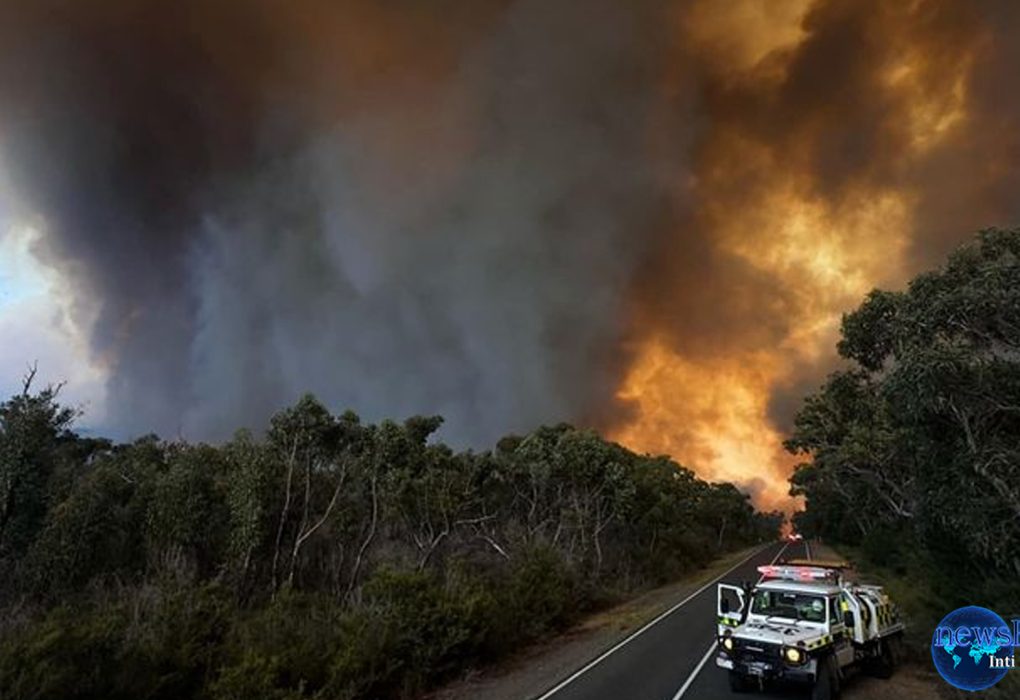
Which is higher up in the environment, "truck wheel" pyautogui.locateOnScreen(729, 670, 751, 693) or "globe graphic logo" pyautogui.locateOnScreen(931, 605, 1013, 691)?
"globe graphic logo" pyautogui.locateOnScreen(931, 605, 1013, 691)

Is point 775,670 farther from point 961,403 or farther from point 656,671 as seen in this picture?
point 961,403

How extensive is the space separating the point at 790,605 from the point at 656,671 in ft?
13.2

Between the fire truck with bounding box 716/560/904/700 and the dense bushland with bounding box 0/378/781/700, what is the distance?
24.2 feet

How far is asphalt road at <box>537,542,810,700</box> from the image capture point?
45.8ft

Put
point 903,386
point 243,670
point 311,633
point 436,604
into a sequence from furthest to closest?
point 436,604
point 903,386
point 311,633
point 243,670

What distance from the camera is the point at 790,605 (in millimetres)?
14023

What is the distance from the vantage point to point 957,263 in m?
17.2

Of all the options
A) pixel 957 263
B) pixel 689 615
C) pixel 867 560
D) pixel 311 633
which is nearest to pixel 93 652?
pixel 311 633

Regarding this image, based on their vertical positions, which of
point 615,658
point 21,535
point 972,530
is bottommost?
point 615,658

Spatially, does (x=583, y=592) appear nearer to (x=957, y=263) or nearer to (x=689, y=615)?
(x=689, y=615)

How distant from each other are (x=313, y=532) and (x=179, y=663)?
66.0 ft

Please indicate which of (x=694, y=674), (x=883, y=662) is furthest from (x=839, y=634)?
(x=694, y=674)

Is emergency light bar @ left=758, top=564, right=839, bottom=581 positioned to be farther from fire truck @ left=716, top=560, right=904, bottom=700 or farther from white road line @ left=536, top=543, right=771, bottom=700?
white road line @ left=536, top=543, right=771, bottom=700

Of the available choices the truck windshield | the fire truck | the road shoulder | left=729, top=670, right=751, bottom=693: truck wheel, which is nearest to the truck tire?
the fire truck
